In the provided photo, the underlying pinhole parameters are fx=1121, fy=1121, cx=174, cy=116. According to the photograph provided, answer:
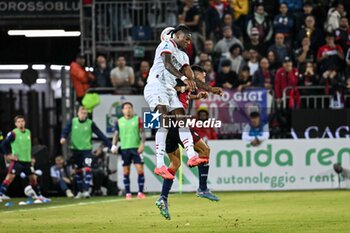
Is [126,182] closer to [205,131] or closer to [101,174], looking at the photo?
[101,174]

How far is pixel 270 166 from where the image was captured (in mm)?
29062

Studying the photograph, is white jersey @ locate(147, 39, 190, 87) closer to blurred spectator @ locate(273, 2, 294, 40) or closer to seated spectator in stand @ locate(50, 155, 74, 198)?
seated spectator in stand @ locate(50, 155, 74, 198)

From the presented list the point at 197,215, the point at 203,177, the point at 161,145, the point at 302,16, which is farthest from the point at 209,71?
the point at 161,145

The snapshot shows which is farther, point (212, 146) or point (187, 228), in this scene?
point (212, 146)

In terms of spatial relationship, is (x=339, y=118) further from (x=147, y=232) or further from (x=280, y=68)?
(x=147, y=232)

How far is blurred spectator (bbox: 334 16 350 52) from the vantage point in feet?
104

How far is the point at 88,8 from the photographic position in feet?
110

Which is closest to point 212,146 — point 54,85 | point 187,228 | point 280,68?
point 280,68

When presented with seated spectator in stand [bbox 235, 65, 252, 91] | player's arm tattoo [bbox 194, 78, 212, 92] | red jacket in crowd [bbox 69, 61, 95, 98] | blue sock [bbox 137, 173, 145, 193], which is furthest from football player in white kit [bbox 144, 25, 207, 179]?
red jacket in crowd [bbox 69, 61, 95, 98]

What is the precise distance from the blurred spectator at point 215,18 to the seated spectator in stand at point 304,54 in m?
2.43

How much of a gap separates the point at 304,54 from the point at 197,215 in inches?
518

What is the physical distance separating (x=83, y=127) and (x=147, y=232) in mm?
13409

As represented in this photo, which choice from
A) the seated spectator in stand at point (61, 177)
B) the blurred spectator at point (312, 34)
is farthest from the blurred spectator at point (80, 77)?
the blurred spectator at point (312, 34)

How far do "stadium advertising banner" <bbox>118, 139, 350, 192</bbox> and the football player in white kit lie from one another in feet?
35.7
